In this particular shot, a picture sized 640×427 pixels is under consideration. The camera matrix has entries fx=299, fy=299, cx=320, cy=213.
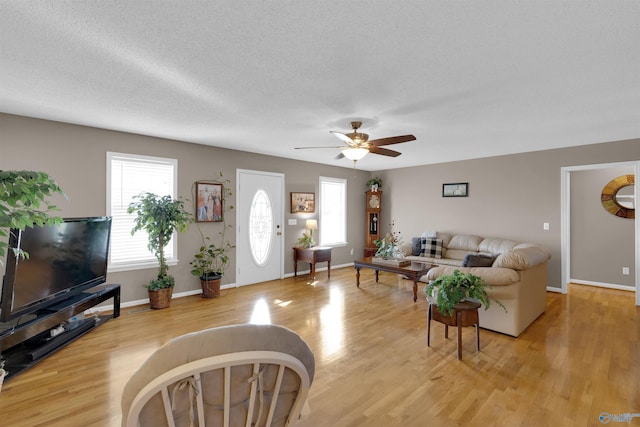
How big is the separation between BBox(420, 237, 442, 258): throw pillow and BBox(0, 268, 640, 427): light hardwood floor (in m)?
1.81

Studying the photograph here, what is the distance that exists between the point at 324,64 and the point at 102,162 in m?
3.44

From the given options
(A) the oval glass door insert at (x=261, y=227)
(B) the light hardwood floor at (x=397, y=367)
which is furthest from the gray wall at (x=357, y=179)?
(B) the light hardwood floor at (x=397, y=367)

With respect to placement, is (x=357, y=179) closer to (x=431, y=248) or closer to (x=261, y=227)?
(x=431, y=248)

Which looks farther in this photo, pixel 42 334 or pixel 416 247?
pixel 416 247

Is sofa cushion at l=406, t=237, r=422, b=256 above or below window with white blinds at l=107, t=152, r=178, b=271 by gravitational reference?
below

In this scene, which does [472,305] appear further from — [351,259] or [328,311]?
[351,259]

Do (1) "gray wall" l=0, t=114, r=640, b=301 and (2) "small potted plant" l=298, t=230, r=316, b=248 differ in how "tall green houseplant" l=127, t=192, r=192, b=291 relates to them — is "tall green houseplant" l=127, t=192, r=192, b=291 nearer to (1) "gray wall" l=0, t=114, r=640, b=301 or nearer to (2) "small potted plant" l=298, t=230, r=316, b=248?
(1) "gray wall" l=0, t=114, r=640, b=301

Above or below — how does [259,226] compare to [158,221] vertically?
below

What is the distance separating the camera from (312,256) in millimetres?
5844

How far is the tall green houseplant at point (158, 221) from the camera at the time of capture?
403cm

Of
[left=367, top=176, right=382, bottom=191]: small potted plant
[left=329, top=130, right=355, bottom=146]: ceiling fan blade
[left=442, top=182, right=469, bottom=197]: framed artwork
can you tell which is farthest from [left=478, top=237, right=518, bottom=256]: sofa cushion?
[left=329, top=130, right=355, bottom=146]: ceiling fan blade

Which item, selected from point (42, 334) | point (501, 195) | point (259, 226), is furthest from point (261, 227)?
point (501, 195)

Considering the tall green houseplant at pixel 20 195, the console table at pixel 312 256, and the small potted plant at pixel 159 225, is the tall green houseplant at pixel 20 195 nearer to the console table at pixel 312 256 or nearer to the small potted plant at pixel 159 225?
the small potted plant at pixel 159 225

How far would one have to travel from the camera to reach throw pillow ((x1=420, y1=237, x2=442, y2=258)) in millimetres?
5922
